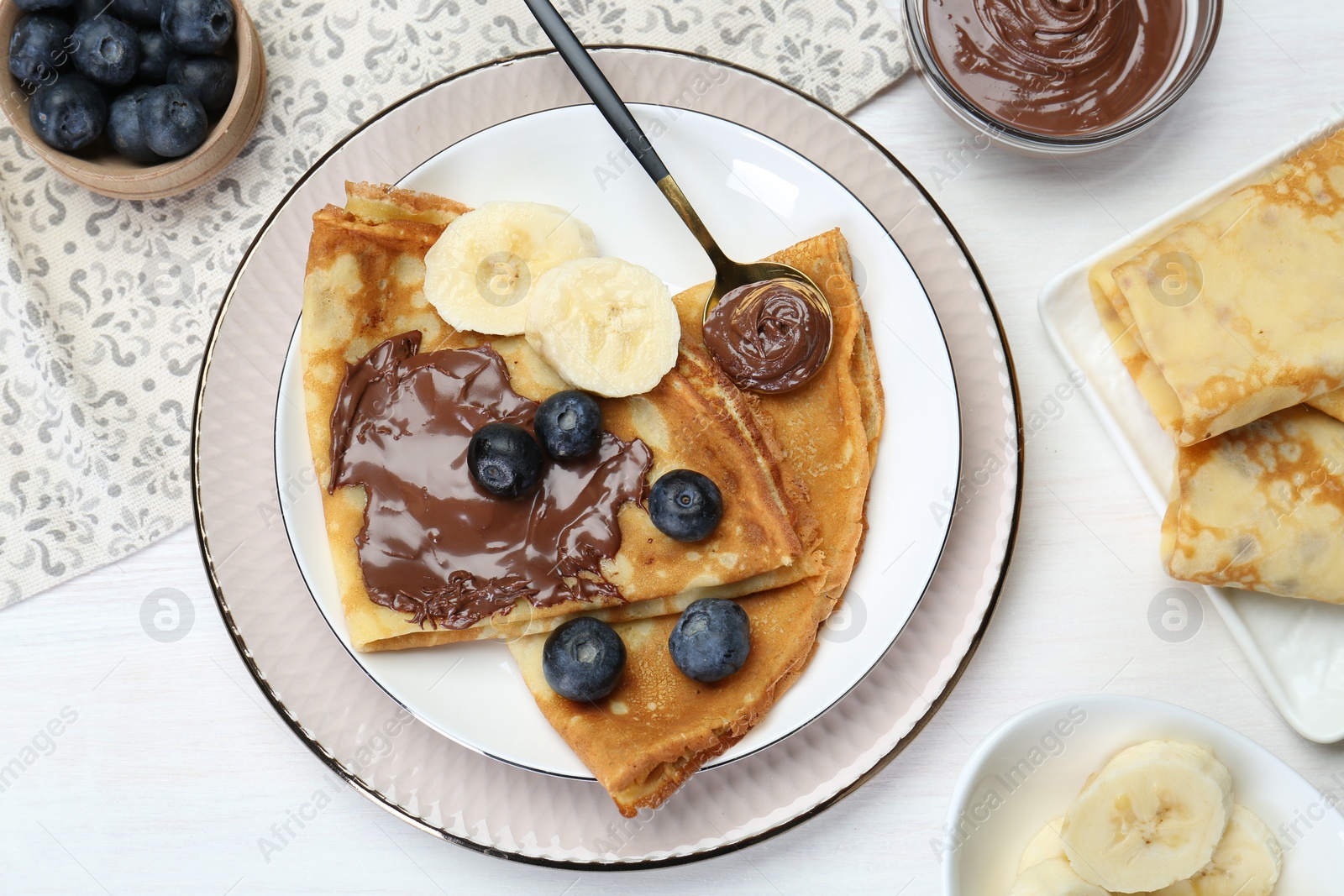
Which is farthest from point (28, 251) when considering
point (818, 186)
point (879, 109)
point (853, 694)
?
point (853, 694)

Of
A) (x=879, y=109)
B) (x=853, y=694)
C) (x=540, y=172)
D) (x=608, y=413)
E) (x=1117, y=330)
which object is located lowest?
(x=853, y=694)

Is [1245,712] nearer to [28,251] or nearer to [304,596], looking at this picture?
[304,596]

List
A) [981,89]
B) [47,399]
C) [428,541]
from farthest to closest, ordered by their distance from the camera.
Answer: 1. [47,399]
2. [981,89]
3. [428,541]

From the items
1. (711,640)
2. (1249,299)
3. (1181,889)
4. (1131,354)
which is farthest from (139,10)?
(1181,889)

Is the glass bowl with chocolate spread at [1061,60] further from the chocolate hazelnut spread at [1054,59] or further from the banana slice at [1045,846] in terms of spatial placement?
the banana slice at [1045,846]

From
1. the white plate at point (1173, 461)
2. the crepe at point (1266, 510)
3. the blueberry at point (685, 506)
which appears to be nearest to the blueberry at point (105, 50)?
the blueberry at point (685, 506)

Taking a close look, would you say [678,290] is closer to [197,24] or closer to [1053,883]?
[197,24]
